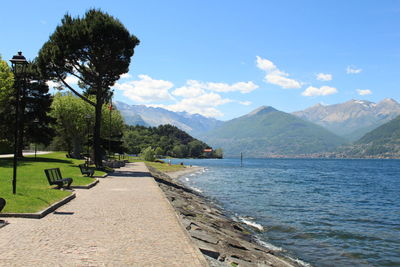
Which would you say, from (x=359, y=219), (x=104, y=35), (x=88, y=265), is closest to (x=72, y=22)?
(x=104, y=35)

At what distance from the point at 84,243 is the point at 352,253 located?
11.4 meters

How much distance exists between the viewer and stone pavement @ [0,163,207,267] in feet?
25.4

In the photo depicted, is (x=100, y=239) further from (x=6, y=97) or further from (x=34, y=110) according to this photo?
(x=34, y=110)

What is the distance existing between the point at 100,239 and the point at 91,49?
28.4 metres

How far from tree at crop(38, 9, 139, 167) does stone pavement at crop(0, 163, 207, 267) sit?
876 inches

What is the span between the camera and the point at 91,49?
34688 millimetres

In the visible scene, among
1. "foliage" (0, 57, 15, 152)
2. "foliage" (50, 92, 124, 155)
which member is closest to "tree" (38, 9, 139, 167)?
"foliage" (0, 57, 15, 152)

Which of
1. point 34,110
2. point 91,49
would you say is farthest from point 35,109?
point 91,49

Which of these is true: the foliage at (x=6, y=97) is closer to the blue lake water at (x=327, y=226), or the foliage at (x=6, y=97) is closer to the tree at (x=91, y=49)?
the tree at (x=91, y=49)

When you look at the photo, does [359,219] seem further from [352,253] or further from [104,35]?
[104,35]

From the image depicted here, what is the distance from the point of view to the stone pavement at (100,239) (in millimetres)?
7730

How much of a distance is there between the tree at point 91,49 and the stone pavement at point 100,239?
22.2 metres

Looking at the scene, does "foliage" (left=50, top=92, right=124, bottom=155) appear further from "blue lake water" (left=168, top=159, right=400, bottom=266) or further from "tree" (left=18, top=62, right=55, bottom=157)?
"blue lake water" (left=168, top=159, right=400, bottom=266)

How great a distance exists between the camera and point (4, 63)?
129 ft
